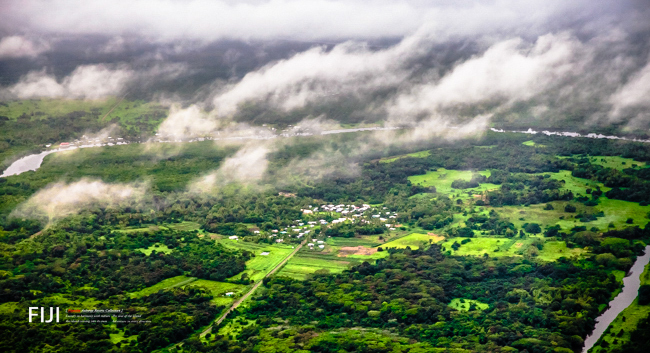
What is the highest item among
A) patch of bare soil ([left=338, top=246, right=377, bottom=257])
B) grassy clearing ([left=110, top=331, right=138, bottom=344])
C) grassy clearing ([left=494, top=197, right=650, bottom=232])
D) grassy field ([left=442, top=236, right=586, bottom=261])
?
grassy clearing ([left=494, top=197, right=650, bottom=232])

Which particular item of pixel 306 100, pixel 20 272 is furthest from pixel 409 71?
pixel 20 272

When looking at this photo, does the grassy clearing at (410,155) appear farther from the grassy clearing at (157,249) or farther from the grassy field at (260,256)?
the grassy clearing at (157,249)

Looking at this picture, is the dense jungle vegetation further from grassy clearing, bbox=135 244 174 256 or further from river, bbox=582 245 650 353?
river, bbox=582 245 650 353

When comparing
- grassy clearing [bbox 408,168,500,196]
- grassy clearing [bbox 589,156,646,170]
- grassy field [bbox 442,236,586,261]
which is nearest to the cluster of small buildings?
grassy field [bbox 442,236,586,261]

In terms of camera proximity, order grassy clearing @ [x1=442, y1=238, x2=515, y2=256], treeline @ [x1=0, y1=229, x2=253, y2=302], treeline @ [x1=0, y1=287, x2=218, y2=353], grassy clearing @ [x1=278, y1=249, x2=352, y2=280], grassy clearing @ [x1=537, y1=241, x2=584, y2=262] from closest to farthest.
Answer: treeline @ [x1=0, y1=287, x2=218, y2=353]
treeline @ [x1=0, y1=229, x2=253, y2=302]
grassy clearing @ [x1=278, y1=249, x2=352, y2=280]
grassy clearing @ [x1=537, y1=241, x2=584, y2=262]
grassy clearing @ [x1=442, y1=238, x2=515, y2=256]

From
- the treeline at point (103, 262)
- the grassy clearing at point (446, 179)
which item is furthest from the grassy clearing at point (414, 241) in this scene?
the grassy clearing at point (446, 179)

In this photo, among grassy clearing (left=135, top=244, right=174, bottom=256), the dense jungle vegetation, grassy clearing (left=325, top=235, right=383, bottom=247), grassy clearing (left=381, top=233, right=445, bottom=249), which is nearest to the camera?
the dense jungle vegetation
